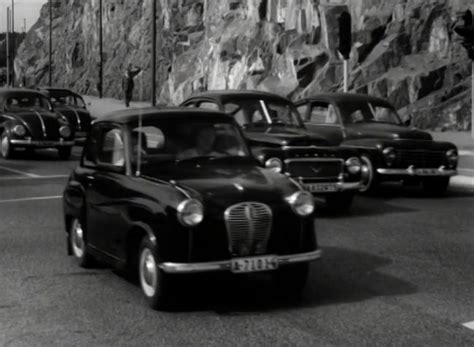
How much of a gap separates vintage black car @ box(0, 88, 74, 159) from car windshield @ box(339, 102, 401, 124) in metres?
8.64

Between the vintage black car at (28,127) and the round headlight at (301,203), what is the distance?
54.0ft

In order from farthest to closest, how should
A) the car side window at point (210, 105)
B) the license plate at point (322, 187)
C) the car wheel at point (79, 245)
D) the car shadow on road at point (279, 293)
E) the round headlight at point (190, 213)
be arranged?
1. the car side window at point (210, 105)
2. the license plate at point (322, 187)
3. the car wheel at point (79, 245)
4. the car shadow on road at point (279, 293)
5. the round headlight at point (190, 213)

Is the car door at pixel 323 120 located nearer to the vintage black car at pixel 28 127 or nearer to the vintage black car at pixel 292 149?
the vintage black car at pixel 292 149

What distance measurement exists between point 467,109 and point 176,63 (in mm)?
31355

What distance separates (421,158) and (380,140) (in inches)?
28.4

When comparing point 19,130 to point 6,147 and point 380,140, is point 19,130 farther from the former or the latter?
point 380,140

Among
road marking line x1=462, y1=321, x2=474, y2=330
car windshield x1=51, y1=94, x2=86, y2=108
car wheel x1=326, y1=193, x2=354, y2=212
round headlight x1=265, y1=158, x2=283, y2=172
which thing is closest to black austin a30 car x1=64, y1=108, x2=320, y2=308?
road marking line x1=462, y1=321, x2=474, y2=330

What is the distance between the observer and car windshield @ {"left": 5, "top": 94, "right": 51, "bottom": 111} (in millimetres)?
25016

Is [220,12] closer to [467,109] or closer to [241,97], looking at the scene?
[467,109]

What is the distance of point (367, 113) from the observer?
1795cm

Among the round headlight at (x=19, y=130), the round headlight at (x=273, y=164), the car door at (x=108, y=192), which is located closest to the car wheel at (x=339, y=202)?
the round headlight at (x=273, y=164)

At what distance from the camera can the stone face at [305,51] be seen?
116 feet

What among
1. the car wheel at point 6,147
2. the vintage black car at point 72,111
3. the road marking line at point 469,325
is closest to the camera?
the road marking line at point 469,325

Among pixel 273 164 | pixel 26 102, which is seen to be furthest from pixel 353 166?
pixel 26 102
